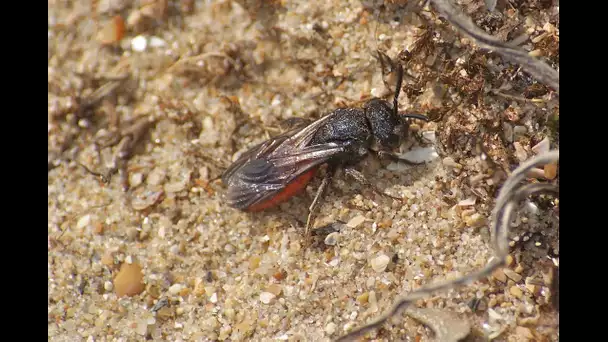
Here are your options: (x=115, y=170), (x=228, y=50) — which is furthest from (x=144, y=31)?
(x=115, y=170)

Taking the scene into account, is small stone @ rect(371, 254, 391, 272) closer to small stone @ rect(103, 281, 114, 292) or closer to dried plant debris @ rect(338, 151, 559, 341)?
dried plant debris @ rect(338, 151, 559, 341)

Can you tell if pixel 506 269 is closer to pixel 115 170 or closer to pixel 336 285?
pixel 336 285

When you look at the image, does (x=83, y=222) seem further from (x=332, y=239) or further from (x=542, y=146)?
(x=542, y=146)

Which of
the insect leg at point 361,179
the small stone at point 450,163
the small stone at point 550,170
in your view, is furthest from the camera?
the insect leg at point 361,179

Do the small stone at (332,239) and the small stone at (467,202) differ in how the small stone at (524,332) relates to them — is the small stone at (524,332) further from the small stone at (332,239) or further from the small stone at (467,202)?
the small stone at (332,239)

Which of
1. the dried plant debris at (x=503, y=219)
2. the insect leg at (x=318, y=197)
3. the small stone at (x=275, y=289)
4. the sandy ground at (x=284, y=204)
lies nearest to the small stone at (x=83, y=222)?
the sandy ground at (x=284, y=204)

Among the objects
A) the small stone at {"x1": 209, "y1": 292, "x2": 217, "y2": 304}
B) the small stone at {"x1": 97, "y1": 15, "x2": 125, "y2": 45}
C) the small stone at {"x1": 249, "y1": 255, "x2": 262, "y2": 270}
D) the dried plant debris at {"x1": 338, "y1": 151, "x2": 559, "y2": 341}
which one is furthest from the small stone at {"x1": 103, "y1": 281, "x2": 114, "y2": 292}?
the small stone at {"x1": 97, "y1": 15, "x2": 125, "y2": 45}
